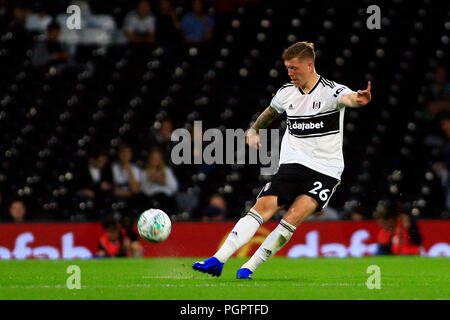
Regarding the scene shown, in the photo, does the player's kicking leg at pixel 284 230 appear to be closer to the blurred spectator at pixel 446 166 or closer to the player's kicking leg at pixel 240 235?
the player's kicking leg at pixel 240 235

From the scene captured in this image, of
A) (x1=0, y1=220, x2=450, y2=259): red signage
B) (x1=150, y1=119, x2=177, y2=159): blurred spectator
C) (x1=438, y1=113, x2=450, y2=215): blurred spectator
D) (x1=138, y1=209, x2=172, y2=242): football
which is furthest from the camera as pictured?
(x1=438, y1=113, x2=450, y2=215): blurred spectator

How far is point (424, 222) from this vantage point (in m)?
12.7

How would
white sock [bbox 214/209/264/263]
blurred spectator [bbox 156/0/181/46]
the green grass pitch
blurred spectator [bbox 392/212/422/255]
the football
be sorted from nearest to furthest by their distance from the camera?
Answer: 1. the green grass pitch
2. white sock [bbox 214/209/264/263]
3. the football
4. blurred spectator [bbox 392/212/422/255]
5. blurred spectator [bbox 156/0/181/46]

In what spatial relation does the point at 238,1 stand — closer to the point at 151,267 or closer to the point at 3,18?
the point at 3,18

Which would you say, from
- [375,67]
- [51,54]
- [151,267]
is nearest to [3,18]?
[51,54]

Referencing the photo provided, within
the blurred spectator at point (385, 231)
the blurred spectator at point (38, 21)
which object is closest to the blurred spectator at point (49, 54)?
the blurred spectator at point (38, 21)

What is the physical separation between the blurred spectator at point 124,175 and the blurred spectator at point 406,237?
3701 mm

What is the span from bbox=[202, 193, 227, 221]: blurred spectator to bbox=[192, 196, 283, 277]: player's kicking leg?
5.67 meters

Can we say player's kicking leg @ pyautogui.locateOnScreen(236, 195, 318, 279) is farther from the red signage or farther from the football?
the red signage

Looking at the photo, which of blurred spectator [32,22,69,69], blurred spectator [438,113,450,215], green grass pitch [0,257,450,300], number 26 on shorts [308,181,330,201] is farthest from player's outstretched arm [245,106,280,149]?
blurred spectator [32,22,69,69]

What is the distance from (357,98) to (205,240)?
6197 mm

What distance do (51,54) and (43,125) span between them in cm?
125

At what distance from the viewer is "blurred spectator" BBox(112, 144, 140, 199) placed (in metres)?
12.8

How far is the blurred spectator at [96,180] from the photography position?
12.8 meters
